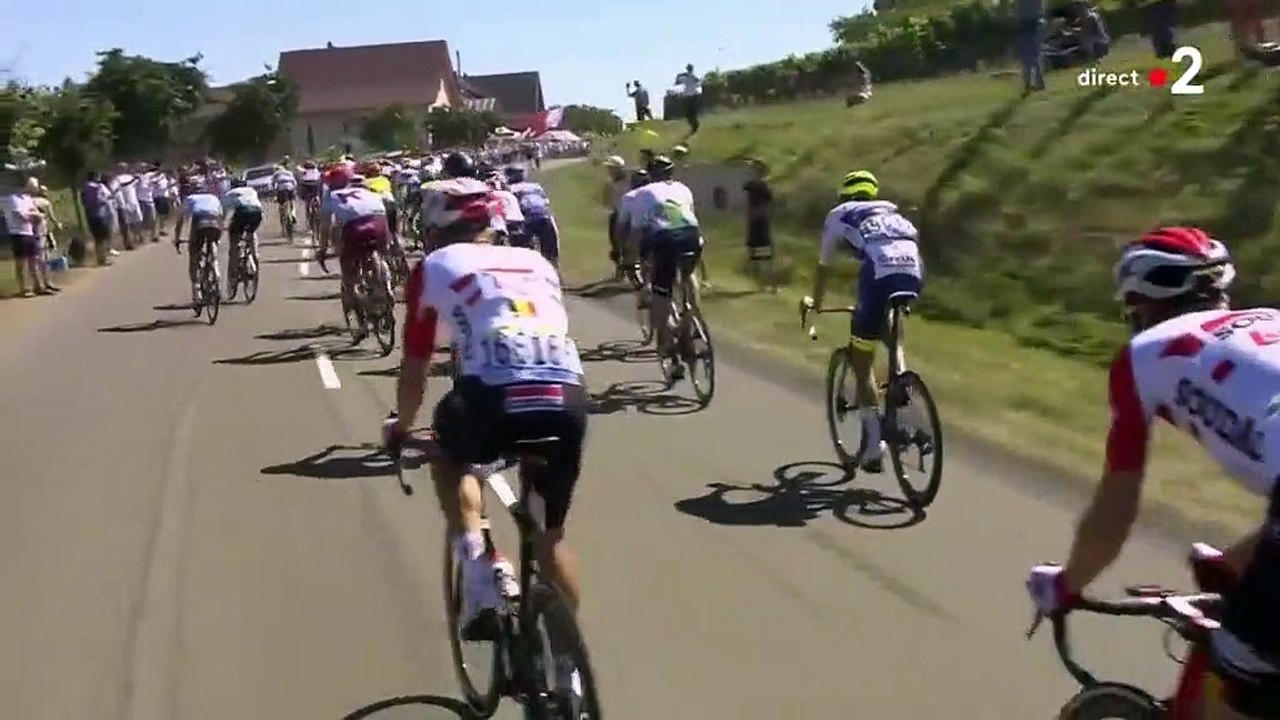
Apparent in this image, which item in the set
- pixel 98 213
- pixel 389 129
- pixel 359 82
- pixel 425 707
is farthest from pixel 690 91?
pixel 359 82

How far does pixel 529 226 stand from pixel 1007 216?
596cm

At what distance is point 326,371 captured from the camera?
15742 mm

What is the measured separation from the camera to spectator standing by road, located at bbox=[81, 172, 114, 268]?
1179 inches

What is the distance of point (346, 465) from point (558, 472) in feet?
19.7

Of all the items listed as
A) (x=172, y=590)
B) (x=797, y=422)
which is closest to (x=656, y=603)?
(x=172, y=590)

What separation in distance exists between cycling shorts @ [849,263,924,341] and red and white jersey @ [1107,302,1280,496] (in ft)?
18.5

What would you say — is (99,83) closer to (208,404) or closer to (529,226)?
(529,226)

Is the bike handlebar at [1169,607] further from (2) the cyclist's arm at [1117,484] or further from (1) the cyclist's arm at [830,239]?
(1) the cyclist's arm at [830,239]

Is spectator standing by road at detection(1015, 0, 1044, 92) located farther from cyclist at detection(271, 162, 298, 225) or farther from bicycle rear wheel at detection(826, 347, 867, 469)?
cyclist at detection(271, 162, 298, 225)

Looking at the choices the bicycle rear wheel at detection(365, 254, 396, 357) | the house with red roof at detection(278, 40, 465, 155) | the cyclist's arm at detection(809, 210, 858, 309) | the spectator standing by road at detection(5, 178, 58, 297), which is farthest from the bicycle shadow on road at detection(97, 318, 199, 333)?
the house with red roof at detection(278, 40, 465, 155)

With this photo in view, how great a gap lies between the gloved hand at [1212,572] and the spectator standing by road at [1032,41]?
21.3 meters

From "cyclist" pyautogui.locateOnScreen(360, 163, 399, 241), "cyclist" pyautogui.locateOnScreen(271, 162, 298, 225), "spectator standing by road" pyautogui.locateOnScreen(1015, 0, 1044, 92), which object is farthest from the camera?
"cyclist" pyautogui.locateOnScreen(271, 162, 298, 225)

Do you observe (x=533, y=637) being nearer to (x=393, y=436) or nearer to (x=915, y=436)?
(x=393, y=436)

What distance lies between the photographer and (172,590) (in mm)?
8211
